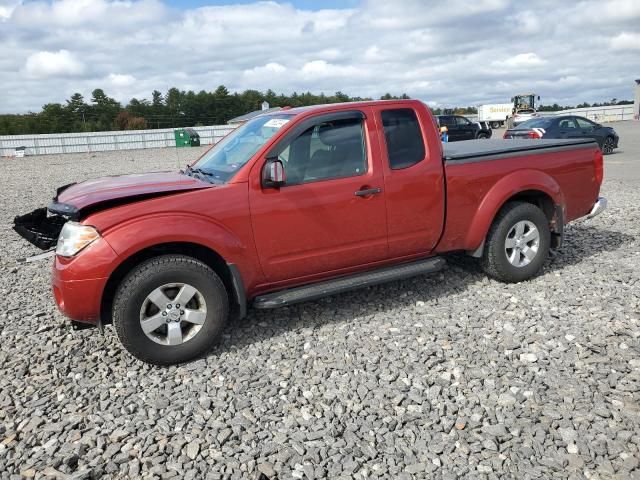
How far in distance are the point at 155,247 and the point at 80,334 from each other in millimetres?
1326

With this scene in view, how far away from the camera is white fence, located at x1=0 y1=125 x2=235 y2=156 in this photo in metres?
39.2

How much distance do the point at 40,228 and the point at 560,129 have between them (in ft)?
57.0

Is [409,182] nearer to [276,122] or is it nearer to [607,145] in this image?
[276,122]

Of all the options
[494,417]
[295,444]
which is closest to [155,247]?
[295,444]

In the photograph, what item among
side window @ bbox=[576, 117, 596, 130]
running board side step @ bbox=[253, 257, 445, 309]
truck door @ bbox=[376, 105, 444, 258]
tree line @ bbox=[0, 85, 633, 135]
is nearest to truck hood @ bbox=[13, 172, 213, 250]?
running board side step @ bbox=[253, 257, 445, 309]

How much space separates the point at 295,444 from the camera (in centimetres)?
303

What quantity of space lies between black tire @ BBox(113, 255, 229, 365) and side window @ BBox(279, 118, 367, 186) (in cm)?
104

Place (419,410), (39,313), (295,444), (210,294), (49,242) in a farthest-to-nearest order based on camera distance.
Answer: (39,313), (49,242), (210,294), (419,410), (295,444)

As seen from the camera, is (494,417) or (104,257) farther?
(104,257)

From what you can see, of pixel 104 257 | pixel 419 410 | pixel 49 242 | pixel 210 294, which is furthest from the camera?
pixel 49 242

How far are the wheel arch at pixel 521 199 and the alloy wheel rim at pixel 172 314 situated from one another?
269 centimetres

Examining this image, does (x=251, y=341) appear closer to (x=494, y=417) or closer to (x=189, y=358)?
(x=189, y=358)

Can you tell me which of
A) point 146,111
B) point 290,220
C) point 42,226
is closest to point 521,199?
point 290,220

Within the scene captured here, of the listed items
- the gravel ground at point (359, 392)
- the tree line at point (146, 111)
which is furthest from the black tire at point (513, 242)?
the tree line at point (146, 111)
